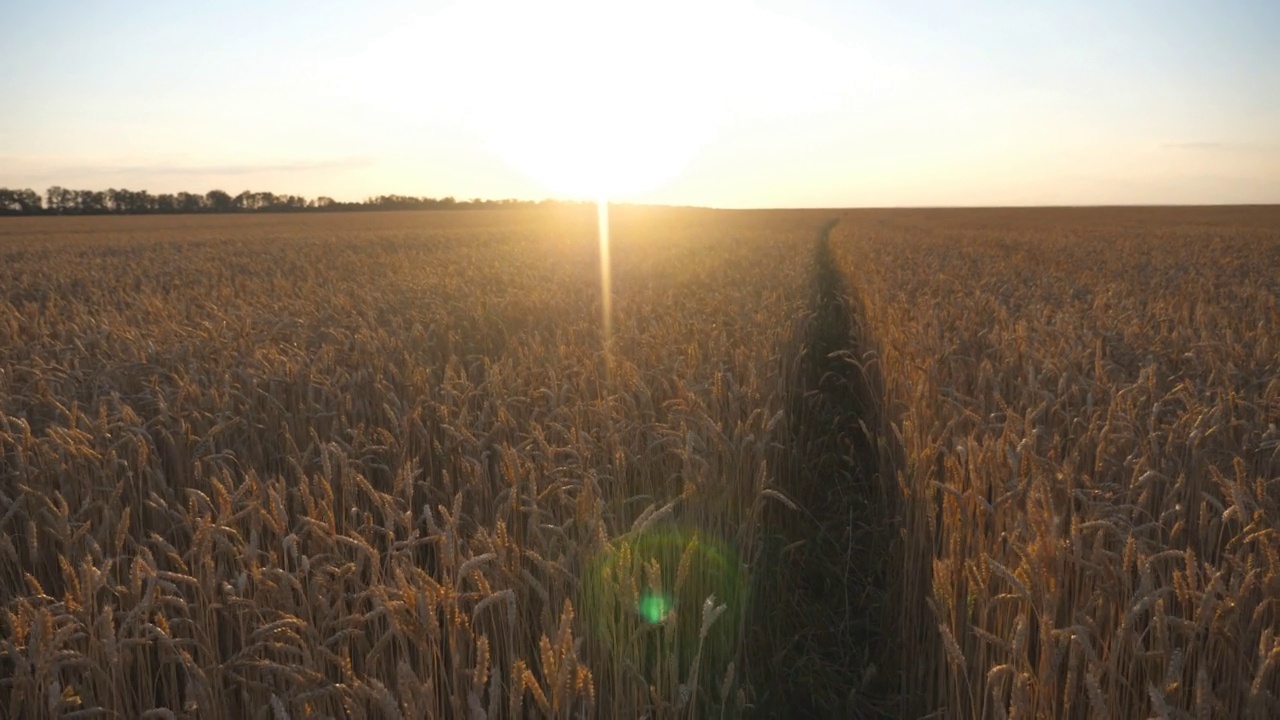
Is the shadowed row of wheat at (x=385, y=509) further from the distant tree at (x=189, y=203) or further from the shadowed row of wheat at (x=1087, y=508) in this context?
the distant tree at (x=189, y=203)

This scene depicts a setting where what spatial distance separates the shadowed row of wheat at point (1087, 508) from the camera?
1835 millimetres

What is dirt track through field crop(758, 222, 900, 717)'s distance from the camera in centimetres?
318

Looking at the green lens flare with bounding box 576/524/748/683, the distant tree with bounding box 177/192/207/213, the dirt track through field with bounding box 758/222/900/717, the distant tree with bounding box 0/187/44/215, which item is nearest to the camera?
the green lens flare with bounding box 576/524/748/683

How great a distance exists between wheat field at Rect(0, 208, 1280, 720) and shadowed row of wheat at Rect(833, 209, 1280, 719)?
24 millimetres

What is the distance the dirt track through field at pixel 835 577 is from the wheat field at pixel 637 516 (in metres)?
0.02

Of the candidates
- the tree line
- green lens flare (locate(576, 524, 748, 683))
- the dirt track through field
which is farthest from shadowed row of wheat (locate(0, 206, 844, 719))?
the tree line

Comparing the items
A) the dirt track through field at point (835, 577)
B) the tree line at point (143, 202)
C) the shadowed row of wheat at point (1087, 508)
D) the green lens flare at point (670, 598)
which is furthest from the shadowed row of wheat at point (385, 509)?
the tree line at point (143, 202)

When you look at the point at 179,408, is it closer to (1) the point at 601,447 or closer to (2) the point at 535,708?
(1) the point at 601,447

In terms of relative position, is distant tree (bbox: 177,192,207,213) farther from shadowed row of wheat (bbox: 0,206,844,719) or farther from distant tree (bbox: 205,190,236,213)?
shadowed row of wheat (bbox: 0,206,844,719)

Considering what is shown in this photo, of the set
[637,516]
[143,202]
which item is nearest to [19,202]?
[143,202]

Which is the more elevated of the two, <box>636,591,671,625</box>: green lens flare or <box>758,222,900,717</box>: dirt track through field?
<box>636,591,671,625</box>: green lens flare

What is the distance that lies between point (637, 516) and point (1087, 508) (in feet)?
5.19

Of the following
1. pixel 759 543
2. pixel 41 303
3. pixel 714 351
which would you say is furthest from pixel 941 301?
pixel 41 303

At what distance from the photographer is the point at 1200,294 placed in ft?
27.2
